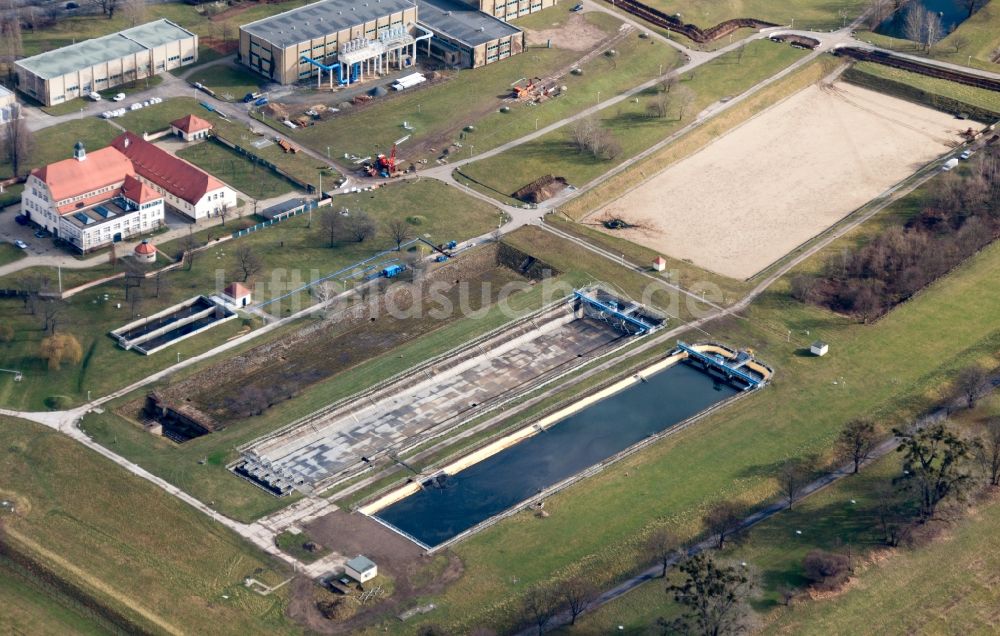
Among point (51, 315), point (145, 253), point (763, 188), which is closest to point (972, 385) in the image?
point (763, 188)

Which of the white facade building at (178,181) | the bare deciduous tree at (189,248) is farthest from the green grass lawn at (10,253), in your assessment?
the white facade building at (178,181)

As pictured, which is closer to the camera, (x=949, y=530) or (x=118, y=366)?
(x=949, y=530)

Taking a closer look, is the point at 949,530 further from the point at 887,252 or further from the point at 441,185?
the point at 441,185

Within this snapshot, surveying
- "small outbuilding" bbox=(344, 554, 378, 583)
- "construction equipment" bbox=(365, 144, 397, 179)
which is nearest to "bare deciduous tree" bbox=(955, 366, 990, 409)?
"small outbuilding" bbox=(344, 554, 378, 583)

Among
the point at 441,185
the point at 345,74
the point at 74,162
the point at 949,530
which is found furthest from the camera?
the point at 345,74

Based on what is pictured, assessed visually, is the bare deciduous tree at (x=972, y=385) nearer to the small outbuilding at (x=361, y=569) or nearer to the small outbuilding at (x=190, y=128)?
the small outbuilding at (x=361, y=569)

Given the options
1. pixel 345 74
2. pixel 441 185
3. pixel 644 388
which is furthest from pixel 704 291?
pixel 345 74

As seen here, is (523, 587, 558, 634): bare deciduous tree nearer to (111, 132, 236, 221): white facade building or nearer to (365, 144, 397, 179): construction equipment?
(111, 132, 236, 221): white facade building
